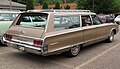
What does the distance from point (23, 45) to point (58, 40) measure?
1.07 metres

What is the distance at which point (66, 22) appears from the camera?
19.9 ft

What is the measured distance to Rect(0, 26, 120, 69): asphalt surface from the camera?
17.5 feet

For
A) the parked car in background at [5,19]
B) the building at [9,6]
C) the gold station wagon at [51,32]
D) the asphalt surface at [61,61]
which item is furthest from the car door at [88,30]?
the building at [9,6]

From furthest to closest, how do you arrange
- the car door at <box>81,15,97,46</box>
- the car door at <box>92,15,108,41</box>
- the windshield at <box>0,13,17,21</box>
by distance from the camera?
1. the windshield at <box>0,13,17,21</box>
2. the car door at <box>92,15,108,41</box>
3. the car door at <box>81,15,97,46</box>

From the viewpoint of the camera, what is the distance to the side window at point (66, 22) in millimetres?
5632

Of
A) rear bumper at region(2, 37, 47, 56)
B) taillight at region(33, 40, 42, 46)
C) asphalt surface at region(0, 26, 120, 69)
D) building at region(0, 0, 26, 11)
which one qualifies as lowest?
asphalt surface at region(0, 26, 120, 69)

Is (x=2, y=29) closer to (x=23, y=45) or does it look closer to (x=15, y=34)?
(x=15, y=34)

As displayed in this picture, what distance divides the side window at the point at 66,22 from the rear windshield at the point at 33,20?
0.39 meters

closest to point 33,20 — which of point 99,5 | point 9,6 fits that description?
point 9,6

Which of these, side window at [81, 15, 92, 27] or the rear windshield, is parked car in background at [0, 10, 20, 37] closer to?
the rear windshield

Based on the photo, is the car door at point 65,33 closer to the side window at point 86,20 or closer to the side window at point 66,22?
the side window at point 66,22

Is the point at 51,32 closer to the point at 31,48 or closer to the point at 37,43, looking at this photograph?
the point at 37,43

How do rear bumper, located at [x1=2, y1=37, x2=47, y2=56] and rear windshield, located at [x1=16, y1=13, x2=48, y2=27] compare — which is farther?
rear windshield, located at [x1=16, y1=13, x2=48, y2=27]

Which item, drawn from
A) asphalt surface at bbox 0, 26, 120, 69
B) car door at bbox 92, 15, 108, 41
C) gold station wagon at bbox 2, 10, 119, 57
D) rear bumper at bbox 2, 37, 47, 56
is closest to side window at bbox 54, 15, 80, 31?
gold station wagon at bbox 2, 10, 119, 57
